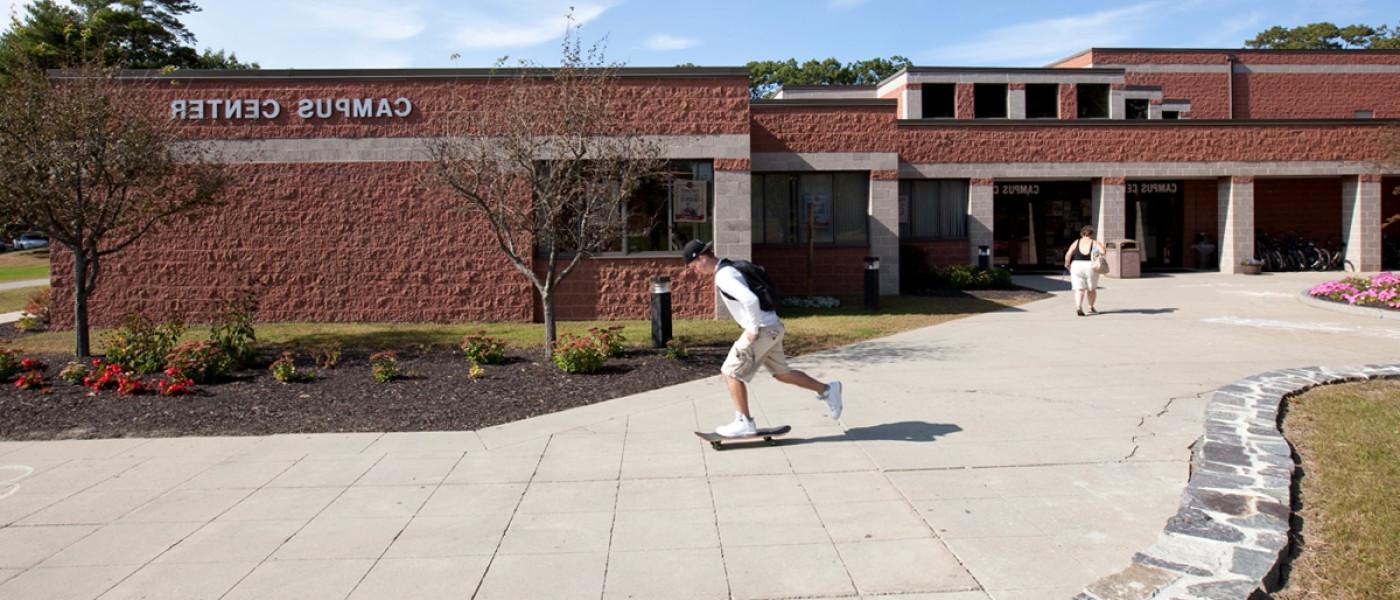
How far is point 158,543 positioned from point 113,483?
1.73 m

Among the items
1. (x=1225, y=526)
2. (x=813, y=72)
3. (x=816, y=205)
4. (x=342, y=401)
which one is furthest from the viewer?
(x=813, y=72)

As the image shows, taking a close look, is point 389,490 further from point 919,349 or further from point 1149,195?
point 1149,195

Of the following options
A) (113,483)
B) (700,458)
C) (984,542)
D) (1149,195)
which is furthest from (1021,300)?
(113,483)

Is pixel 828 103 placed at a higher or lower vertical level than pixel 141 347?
higher

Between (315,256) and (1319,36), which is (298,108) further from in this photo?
(1319,36)

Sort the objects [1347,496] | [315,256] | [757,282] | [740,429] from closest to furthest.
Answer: [1347,496] < [757,282] < [740,429] < [315,256]

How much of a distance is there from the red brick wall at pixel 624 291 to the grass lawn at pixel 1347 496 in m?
10.1

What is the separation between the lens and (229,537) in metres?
5.52

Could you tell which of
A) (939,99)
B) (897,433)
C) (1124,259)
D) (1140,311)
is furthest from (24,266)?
(897,433)

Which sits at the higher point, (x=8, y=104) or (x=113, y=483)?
(x=8, y=104)

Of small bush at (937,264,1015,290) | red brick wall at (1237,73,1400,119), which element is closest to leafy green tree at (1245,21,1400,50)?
red brick wall at (1237,73,1400,119)

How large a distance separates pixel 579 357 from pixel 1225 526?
715cm

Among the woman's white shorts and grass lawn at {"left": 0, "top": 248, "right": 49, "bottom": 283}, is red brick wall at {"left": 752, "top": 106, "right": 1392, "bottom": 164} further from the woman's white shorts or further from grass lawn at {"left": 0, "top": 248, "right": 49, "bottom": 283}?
grass lawn at {"left": 0, "top": 248, "right": 49, "bottom": 283}

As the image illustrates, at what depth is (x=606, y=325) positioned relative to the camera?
16.2 meters
